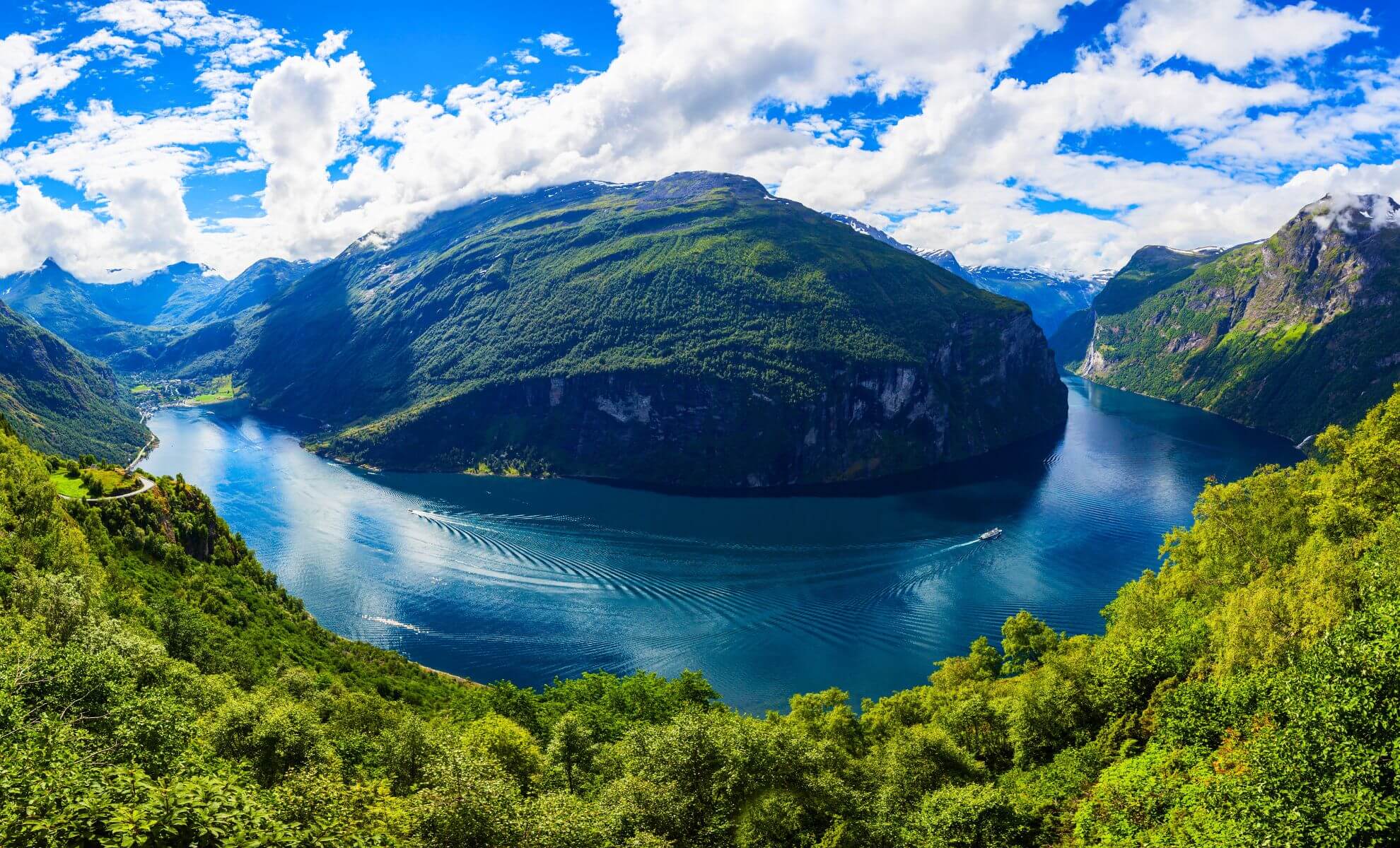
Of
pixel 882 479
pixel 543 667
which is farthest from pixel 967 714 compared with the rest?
pixel 882 479

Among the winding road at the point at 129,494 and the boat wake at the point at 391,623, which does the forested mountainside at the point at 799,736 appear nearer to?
the winding road at the point at 129,494

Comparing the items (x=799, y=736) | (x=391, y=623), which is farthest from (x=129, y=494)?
(x=799, y=736)

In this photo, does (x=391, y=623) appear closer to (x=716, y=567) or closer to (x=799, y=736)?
(x=716, y=567)

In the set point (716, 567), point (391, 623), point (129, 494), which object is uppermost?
point (129, 494)


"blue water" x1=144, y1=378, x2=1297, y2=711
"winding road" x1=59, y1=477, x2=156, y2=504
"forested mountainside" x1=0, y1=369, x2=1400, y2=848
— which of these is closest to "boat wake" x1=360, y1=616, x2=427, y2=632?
"blue water" x1=144, y1=378, x2=1297, y2=711

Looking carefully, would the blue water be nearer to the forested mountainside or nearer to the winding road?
the winding road

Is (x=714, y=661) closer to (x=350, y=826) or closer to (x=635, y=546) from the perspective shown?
(x=635, y=546)
